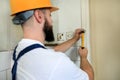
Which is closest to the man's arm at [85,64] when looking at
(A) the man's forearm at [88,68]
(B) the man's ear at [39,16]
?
(A) the man's forearm at [88,68]

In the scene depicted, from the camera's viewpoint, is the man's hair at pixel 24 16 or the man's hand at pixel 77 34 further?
the man's hand at pixel 77 34

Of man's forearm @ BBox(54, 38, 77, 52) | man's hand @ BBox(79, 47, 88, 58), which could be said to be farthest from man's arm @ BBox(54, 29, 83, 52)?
man's hand @ BBox(79, 47, 88, 58)

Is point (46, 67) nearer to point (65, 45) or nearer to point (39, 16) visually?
point (39, 16)

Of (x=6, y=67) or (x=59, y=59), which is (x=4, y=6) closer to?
(x=6, y=67)

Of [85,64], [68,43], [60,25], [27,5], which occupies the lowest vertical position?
[85,64]

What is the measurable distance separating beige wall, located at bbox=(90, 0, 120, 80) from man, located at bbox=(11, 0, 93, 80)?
0.34m

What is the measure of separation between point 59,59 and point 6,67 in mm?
573

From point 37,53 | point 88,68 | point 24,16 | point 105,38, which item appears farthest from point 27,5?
point 105,38

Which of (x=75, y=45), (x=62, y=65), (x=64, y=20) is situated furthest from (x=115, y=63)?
(x=62, y=65)

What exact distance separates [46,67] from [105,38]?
662 mm

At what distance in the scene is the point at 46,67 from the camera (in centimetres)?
91

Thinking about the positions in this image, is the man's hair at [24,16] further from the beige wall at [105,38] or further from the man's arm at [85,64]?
the beige wall at [105,38]

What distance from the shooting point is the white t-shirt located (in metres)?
0.91

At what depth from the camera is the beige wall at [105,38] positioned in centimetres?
140
